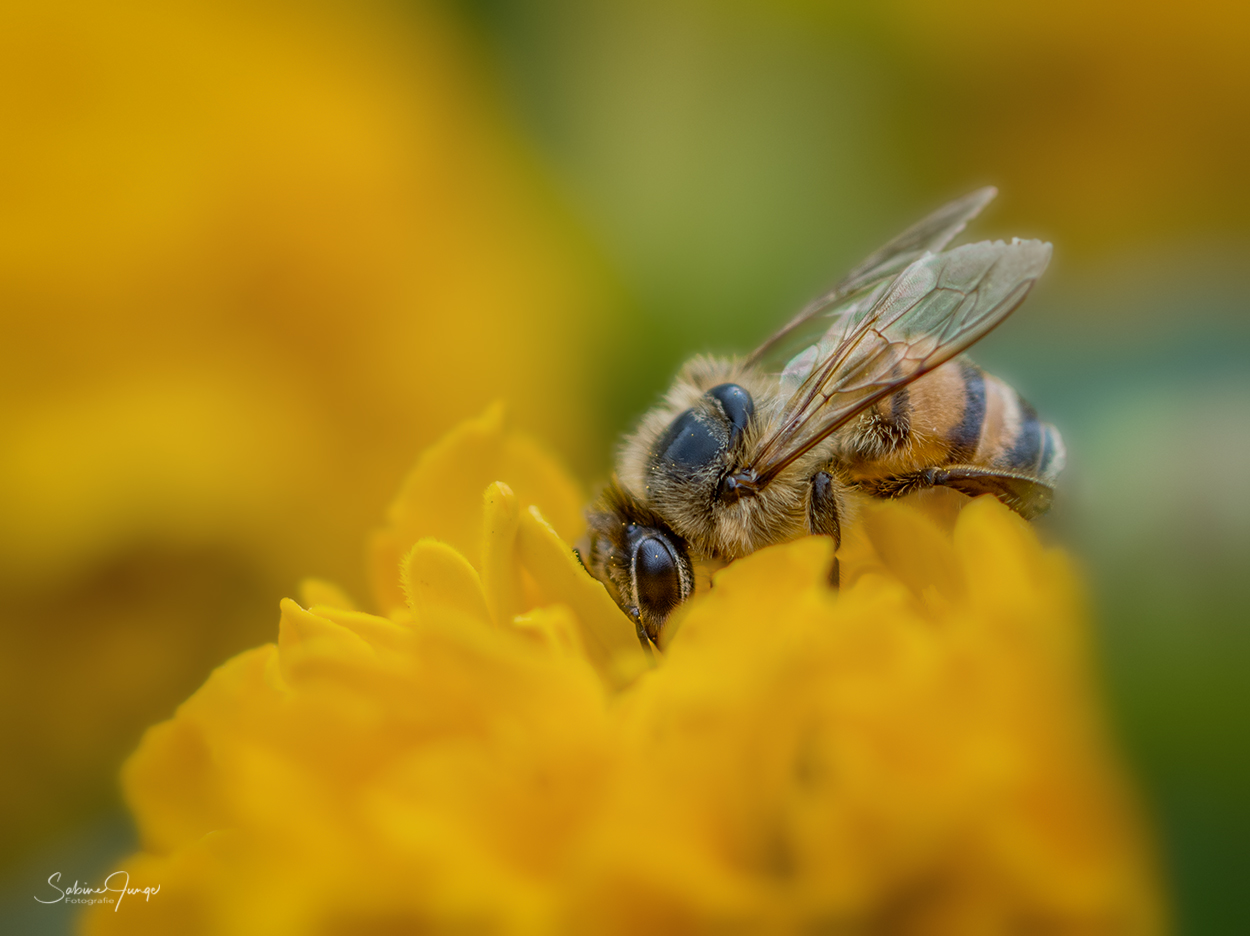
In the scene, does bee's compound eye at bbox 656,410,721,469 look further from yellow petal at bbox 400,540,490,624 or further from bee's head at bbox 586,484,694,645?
yellow petal at bbox 400,540,490,624

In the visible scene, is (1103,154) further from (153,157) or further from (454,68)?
(153,157)

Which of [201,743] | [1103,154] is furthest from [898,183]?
[201,743]

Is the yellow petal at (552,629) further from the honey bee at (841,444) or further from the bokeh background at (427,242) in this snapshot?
the bokeh background at (427,242)

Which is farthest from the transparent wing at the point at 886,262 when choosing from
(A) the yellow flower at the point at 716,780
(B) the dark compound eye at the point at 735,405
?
(A) the yellow flower at the point at 716,780

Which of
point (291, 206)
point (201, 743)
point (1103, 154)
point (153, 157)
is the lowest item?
point (1103, 154)

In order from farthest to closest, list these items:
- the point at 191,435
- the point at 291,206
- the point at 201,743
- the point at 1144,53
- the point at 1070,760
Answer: the point at 1144,53 → the point at 291,206 → the point at 191,435 → the point at 201,743 → the point at 1070,760

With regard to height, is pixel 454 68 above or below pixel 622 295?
above

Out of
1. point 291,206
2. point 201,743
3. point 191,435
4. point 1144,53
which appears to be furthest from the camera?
point 1144,53
